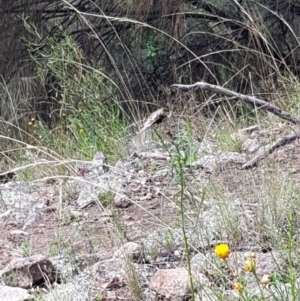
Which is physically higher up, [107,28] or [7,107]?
[107,28]

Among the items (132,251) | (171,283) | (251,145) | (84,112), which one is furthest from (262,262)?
(84,112)

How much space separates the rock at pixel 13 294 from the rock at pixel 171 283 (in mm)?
333

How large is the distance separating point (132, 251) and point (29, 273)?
293mm

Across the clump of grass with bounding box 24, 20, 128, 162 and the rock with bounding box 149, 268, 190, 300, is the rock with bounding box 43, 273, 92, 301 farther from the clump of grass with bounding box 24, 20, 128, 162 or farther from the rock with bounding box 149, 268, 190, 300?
the clump of grass with bounding box 24, 20, 128, 162

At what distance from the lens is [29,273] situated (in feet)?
6.25

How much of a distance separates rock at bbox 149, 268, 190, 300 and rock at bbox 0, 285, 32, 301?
333 millimetres

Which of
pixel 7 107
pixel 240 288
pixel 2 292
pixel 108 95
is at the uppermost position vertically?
pixel 240 288

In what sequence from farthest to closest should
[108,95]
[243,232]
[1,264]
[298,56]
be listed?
1. [298,56]
2. [108,95]
3. [1,264]
4. [243,232]

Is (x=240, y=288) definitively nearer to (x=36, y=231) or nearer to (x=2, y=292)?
(x=2, y=292)

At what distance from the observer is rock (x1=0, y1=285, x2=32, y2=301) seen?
5.86 ft

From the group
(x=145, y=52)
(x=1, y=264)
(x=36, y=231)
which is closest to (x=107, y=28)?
(x=145, y=52)

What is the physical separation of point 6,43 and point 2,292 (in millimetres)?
3343

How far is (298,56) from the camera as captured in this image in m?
4.70

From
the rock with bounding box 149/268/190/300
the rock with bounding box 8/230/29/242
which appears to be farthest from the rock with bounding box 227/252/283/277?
the rock with bounding box 8/230/29/242
